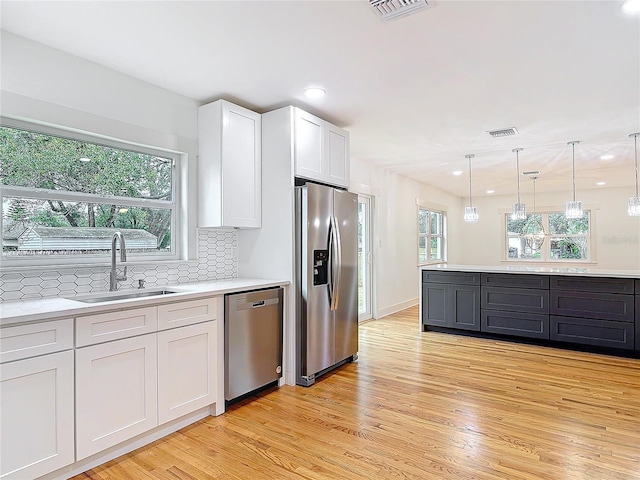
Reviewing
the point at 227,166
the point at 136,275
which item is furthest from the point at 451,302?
the point at 136,275

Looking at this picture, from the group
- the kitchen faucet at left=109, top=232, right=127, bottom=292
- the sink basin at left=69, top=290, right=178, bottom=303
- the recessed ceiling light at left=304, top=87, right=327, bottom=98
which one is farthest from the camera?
the recessed ceiling light at left=304, top=87, right=327, bottom=98

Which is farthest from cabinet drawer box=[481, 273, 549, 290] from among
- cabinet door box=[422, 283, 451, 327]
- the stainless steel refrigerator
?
the stainless steel refrigerator

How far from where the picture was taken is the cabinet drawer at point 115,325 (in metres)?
→ 2.03

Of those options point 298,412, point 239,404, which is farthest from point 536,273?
point 239,404

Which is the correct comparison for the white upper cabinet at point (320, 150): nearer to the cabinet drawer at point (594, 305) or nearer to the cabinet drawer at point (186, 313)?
the cabinet drawer at point (186, 313)

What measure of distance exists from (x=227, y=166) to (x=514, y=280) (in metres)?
3.57

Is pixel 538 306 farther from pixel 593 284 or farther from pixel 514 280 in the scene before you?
pixel 593 284

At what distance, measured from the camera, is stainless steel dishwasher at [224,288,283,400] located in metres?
2.82

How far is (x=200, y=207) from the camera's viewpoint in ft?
10.7

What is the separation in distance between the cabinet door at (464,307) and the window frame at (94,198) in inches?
136

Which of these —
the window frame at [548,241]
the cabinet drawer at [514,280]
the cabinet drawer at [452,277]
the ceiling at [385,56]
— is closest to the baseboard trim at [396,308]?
the cabinet drawer at [452,277]

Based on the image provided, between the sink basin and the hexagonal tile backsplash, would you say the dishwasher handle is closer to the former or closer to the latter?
the sink basin

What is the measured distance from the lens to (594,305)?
420cm

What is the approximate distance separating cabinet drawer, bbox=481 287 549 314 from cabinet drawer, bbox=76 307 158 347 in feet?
12.9
